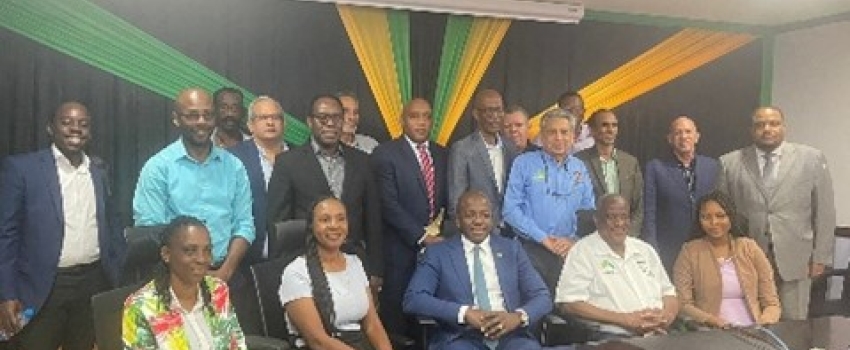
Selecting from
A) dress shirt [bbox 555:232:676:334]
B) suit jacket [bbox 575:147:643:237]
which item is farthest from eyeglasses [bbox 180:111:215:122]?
suit jacket [bbox 575:147:643:237]

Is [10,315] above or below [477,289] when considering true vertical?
below

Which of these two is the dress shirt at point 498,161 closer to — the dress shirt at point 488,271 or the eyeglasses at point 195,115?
the dress shirt at point 488,271

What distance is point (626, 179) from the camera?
526 centimetres

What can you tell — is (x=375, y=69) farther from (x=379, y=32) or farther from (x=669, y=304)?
(x=669, y=304)

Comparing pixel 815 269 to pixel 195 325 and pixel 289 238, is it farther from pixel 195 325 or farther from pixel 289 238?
pixel 195 325

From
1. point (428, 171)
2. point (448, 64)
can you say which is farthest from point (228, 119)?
point (448, 64)

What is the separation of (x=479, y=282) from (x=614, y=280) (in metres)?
0.69

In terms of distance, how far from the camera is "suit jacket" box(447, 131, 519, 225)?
4.91 metres

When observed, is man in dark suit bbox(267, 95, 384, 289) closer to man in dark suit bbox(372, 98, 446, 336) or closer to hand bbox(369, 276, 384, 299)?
hand bbox(369, 276, 384, 299)

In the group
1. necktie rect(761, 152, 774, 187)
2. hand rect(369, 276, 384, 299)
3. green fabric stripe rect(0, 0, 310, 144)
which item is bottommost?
hand rect(369, 276, 384, 299)

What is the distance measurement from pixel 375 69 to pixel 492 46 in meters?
1.01

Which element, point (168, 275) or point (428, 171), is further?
point (428, 171)

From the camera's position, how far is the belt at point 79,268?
13.2 feet

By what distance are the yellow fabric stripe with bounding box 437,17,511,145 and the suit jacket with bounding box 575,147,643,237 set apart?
151 cm
